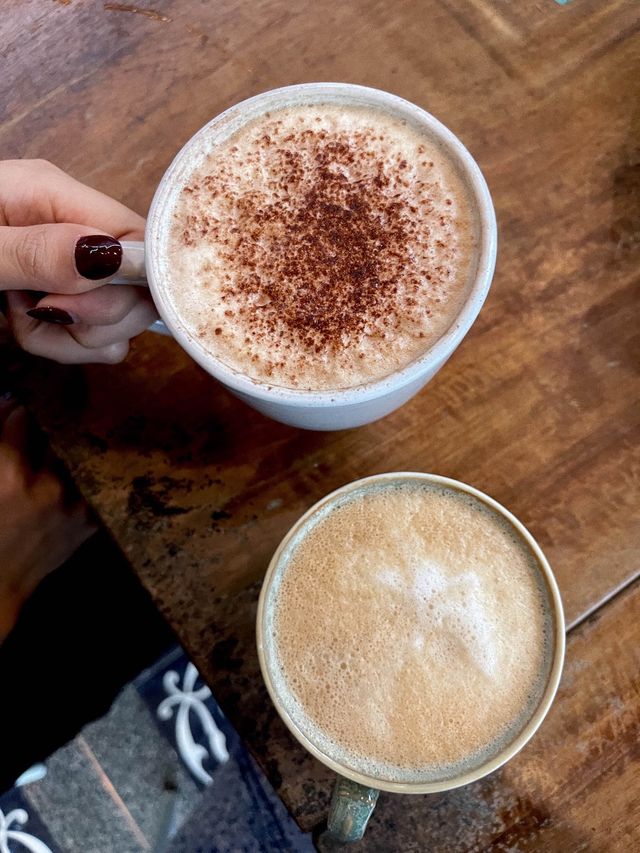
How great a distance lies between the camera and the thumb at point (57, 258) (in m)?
0.72

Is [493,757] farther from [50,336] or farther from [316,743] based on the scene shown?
[50,336]

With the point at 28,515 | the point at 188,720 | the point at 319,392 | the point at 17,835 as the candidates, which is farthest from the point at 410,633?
the point at 17,835

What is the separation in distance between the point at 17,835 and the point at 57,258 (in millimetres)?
1490

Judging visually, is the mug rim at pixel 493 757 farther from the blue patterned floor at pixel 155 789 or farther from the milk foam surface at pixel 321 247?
the blue patterned floor at pixel 155 789

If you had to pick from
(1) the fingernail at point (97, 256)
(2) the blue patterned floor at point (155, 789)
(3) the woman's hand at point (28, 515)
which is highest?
(1) the fingernail at point (97, 256)

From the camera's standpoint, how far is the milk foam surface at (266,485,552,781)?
729 millimetres

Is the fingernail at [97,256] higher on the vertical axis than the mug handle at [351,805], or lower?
higher

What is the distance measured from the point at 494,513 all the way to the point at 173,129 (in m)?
0.77

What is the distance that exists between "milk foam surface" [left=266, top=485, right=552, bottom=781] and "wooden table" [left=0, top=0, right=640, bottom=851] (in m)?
0.13

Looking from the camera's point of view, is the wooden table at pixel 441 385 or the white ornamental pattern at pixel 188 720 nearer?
the wooden table at pixel 441 385

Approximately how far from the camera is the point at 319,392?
0.68 m

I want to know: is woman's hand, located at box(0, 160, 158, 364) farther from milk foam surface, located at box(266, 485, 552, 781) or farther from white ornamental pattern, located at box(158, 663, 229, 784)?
white ornamental pattern, located at box(158, 663, 229, 784)

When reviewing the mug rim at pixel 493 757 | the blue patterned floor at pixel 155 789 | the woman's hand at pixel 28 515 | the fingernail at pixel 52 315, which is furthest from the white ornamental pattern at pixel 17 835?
the fingernail at pixel 52 315

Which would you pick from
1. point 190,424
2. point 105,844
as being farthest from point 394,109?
point 105,844
